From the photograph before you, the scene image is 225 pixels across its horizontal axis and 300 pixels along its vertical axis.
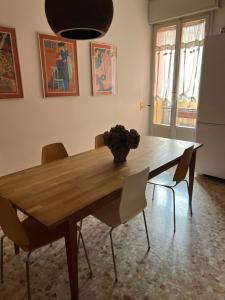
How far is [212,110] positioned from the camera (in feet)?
10.1

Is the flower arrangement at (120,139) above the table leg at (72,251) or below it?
above

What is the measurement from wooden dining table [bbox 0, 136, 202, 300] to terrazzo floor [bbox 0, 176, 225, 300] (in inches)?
12.5

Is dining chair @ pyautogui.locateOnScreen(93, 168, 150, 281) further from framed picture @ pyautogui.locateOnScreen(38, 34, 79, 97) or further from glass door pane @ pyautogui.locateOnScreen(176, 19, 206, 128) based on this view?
glass door pane @ pyautogui.locateOnScreen(176, 19, 206, 128)

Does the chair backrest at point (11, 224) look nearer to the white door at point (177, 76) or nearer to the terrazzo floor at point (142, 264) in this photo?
the terrazzo floor at point (142, 264)

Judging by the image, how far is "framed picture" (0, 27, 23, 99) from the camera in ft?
8.05

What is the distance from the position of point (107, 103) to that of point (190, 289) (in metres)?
2.83

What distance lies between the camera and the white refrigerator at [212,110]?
2.93m

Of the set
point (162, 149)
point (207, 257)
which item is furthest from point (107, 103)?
point (207, 257)

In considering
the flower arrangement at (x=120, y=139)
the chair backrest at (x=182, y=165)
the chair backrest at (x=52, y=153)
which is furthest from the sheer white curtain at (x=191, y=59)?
the chair backrest at (x=52, y=153)

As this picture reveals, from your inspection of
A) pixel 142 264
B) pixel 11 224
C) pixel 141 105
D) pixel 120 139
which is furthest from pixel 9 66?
pixel 141 105

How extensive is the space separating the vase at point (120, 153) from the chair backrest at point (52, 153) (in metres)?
0.64

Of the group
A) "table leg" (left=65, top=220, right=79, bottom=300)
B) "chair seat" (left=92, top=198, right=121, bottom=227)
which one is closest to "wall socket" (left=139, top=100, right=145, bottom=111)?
"chair seat" (left=92, top=198, right=121, bottom=227)

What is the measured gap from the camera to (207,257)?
1887 millimetres

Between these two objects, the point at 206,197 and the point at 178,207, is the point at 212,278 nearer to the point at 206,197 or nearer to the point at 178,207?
the point at 178,207
